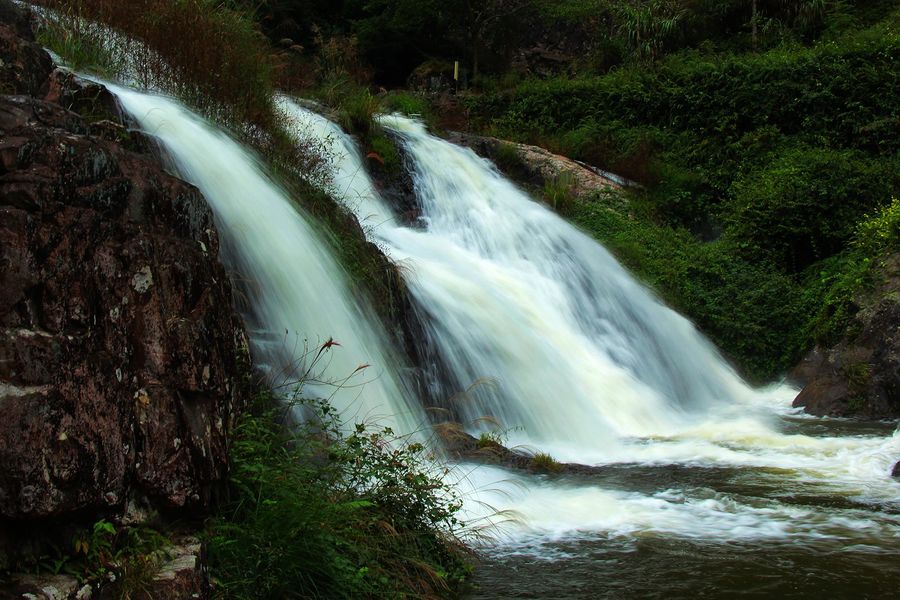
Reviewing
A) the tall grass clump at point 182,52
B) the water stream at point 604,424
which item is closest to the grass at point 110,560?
the water stream at point 604,424

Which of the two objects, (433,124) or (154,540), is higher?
(433,124)

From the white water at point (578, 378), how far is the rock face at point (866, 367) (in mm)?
502

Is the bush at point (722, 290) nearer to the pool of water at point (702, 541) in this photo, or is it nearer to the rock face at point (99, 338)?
the pool of water at point (702, 541)

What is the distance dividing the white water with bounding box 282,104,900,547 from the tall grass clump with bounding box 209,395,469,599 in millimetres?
760

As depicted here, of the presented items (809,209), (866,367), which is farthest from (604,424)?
(809,209)

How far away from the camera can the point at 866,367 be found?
32.2 feet

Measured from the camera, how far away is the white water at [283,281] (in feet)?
19.7

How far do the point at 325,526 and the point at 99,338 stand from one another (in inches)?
47.2

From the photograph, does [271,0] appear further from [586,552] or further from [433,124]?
[586,552]

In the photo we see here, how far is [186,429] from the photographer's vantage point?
3.54 meters

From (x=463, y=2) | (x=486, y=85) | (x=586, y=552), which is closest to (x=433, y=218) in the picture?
(x=586, y=552)

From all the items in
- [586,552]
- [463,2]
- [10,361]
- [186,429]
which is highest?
[463,2]

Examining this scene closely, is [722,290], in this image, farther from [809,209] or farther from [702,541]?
[702,541]

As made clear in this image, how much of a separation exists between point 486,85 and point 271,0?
21.2 ft
